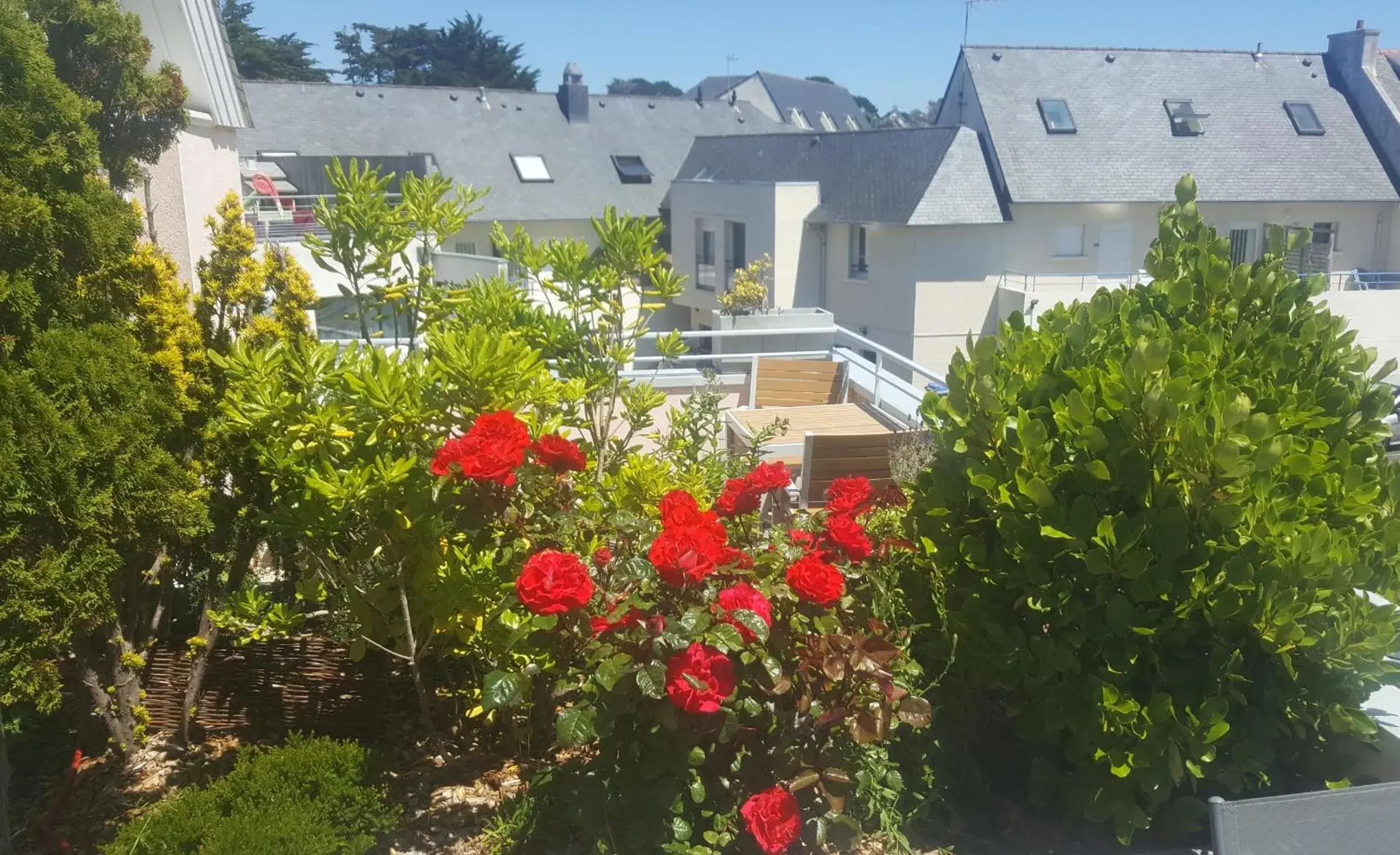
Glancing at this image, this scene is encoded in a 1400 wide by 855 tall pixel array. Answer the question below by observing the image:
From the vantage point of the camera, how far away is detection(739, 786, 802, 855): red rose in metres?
2.32

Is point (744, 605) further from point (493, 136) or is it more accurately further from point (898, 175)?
point (493, 136)

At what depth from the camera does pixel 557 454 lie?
8.86 ft

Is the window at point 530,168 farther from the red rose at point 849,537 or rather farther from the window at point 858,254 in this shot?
the red rose at point 849,537

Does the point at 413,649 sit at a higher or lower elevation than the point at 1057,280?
lower

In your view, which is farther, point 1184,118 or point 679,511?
point 1184,118

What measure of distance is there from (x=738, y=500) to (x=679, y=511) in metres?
0.50

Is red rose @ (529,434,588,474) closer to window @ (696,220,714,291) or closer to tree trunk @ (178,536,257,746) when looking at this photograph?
tree trunk @ (178,536,257,746)

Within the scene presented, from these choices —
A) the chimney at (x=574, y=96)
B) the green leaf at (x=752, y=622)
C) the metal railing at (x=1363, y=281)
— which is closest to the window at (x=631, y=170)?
the chimney at (x=574, y=96)

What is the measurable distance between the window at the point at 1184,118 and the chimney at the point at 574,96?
16394mm

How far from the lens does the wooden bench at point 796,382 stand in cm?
848

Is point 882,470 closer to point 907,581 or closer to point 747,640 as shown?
point 907,581

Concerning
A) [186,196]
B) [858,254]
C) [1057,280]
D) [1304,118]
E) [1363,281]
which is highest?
[1304,118]

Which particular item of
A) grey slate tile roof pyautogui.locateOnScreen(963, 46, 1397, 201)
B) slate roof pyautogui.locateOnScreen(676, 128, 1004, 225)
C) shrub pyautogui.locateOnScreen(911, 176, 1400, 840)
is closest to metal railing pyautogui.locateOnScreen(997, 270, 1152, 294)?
slate roof pyautogui.locateOnScreen(676, 128, 1004, 225)

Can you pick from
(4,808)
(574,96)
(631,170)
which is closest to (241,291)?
(4,808)
